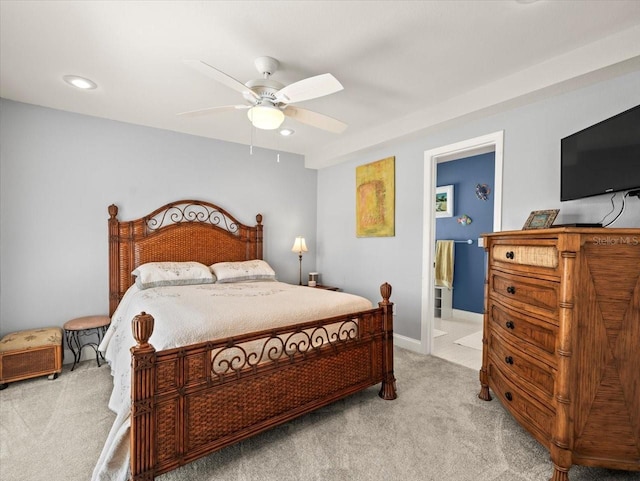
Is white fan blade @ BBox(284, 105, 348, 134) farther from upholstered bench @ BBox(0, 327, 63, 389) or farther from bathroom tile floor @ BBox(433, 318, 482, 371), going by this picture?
upholstered bench @ BBox(0, 327, 63, 389)

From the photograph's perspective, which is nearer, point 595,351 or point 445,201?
point 595,351

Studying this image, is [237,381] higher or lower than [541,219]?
lower

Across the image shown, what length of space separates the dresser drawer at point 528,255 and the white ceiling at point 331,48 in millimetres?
1276

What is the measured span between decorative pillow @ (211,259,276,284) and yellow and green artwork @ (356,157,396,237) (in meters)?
1.38

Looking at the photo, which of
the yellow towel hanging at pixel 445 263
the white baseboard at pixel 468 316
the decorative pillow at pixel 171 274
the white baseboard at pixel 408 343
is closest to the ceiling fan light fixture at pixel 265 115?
the decorative pillow at pixel 171 274

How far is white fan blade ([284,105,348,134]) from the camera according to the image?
94.5 inches

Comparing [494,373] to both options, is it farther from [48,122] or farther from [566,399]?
[48,122]

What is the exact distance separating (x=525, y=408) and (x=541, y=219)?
1.31m

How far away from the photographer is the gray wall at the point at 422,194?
2.28 metres

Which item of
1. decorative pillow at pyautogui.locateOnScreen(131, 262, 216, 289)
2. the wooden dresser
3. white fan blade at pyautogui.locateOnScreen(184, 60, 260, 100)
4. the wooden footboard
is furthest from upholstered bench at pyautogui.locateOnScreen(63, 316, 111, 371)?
the wooden dresser

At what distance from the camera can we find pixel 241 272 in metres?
3.74

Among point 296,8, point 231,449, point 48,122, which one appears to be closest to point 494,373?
point 231,449

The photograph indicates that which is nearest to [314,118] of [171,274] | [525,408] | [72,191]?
[171,274]

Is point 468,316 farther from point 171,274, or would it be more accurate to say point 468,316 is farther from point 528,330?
point 171,274
